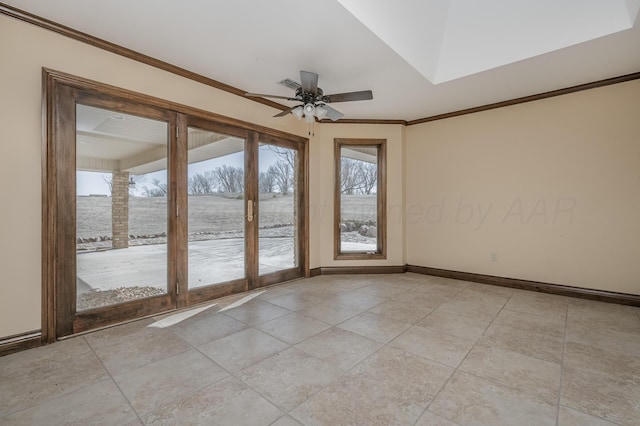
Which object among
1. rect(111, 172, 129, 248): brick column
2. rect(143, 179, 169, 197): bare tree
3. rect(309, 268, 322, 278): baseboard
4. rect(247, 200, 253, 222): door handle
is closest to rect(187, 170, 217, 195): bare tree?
rect(143, 179, 169, 197): bare tree

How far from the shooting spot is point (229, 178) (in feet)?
13.1

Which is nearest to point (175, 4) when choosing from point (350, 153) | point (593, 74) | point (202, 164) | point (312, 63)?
point (312, 63)

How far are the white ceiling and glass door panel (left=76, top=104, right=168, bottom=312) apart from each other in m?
0.86

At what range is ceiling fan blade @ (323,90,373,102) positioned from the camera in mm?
3191

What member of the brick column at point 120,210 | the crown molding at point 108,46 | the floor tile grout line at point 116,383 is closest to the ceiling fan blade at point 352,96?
the crown molding at point 108,46

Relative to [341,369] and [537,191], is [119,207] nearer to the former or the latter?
[341,369]

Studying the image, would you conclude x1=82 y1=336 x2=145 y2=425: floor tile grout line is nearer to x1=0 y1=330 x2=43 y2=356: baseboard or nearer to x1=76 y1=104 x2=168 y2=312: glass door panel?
x1=0 y1=330 x2=43 y2=356: baseboard

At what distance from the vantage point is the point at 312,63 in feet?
10.7

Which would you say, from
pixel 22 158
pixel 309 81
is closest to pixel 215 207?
pixel 22 158

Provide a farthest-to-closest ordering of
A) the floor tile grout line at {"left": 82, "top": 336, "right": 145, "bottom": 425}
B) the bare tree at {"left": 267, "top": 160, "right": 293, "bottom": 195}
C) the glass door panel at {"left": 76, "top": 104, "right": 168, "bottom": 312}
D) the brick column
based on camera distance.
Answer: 1. the bare tree at {"left": 267, "top": 160, "right": 293, "bottom": 195}
2. the brick column
3. the glass door panel at {"left": 76, "top": 104, "right": 168, "bottom": 312}
4. the floor tile grout line at {"left": 82, "top": 336, "right": 145, "bottom": 425}

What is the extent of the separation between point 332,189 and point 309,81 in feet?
7.80

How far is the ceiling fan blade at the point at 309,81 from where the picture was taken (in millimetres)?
3064

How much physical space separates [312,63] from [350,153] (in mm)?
2343

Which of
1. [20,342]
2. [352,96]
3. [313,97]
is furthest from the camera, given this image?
[313,97]
